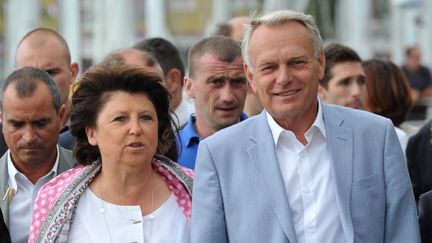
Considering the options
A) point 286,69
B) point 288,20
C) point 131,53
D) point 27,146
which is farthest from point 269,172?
point 131,53

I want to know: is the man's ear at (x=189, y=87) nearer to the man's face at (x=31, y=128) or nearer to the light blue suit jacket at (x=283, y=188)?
the man's face at (x=31, y=128)

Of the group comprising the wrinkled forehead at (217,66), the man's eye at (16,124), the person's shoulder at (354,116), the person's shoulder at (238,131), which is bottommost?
the man's eye at (16,124)

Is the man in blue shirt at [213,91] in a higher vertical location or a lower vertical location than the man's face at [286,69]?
lower

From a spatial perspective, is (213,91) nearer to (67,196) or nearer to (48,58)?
(48,58)

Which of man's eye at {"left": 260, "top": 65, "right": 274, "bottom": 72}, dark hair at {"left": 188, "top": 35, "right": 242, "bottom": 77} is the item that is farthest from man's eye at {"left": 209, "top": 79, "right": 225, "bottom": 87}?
man's eye at {"left": 260, "top": 65, "right": 274, "bottom": 72}

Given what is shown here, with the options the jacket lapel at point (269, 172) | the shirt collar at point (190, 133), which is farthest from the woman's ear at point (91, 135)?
the shirt collar at point (190, 133)

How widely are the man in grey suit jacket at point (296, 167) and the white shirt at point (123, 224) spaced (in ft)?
1.10

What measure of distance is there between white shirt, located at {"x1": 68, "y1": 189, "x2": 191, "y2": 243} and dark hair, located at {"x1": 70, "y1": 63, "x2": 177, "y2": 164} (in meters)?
0.33

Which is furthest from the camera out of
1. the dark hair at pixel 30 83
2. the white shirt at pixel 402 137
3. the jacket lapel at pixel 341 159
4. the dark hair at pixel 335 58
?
the dark hair at pixel 335 58

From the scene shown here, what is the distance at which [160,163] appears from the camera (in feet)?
17.6

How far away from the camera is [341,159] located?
475 centimetres

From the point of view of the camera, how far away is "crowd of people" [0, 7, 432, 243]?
4.70 m

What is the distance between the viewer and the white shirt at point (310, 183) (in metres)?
4.69

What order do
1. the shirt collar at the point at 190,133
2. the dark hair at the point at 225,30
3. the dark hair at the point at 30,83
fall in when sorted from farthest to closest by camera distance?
the dark hair at the point at 225,30
the shirt collar at the point at 190,133
the dark hair at the point at 30,83
